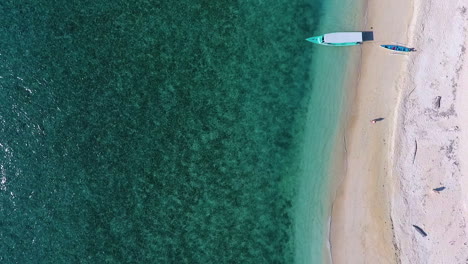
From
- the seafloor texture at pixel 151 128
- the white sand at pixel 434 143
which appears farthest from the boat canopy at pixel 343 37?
the white sand at pixel 434 143

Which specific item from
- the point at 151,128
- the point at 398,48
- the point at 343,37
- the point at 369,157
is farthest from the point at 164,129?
the point at 398,48

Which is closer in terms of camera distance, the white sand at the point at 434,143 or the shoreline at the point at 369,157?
the white sand at the point at 434,143

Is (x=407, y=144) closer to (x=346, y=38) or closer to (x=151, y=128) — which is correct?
(x=346, y=38)

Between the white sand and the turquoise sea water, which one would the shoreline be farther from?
the turquoise sea water

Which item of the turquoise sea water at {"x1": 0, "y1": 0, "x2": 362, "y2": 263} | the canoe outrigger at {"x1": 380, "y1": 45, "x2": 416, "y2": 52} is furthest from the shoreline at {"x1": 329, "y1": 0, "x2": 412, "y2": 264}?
the turquoise sea water at {"x1": 0, "y1": 0, "x2": 362, "y2": 263}

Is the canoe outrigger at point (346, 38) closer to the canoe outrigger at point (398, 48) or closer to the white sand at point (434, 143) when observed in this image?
the canoe outrigger at point (398, 48)

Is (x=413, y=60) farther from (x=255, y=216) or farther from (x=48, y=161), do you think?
(x=48, y=161)
